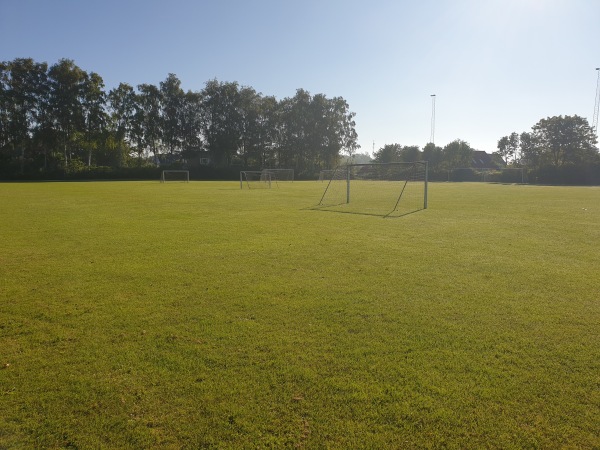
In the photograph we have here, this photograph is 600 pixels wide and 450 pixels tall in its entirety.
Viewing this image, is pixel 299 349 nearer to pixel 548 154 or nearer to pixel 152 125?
pixel 152 125

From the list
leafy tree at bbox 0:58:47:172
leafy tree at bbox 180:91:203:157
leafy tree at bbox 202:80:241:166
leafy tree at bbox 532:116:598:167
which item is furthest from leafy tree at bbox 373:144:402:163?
leafy tree at bbox 0:58:47:172

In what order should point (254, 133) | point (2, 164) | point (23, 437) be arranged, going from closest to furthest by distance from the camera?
point (23, 437), point (2, 164), point (254, 133)

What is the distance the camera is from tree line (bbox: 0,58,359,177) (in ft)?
181

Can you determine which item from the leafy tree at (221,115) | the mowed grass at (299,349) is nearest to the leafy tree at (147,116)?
the leafy tree at (221,115)

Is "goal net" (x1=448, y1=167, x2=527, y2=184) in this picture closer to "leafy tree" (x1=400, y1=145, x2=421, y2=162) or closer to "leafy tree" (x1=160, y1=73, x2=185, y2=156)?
"leafy tree" (x1=400, y1=145, x2=421, y2=162)

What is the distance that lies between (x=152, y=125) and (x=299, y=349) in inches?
2729

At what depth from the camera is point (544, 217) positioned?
14141 mm

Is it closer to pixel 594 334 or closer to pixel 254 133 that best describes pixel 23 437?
pixel 594 334

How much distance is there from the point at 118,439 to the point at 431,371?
2349 mm

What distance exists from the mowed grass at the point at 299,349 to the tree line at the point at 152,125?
58794 mm

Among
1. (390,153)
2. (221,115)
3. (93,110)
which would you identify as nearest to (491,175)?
(390,153)

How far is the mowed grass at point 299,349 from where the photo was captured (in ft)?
8.52

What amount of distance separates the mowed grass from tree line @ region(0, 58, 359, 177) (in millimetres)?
58794

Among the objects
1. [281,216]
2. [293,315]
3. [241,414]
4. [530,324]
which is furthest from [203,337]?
[281,216]
